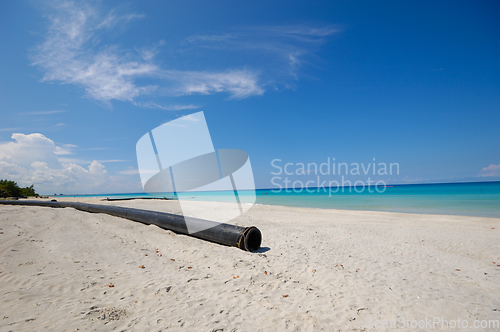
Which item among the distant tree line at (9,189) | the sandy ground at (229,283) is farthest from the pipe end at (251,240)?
the distant tree line at (9,189)

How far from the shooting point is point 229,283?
4.55 m

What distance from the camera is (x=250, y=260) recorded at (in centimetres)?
582

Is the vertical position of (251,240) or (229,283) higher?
(251,240)

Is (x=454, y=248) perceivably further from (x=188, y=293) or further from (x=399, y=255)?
(x=188, y=293)

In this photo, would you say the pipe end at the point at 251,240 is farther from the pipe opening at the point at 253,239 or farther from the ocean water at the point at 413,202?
the ocean water at the point at 413,202

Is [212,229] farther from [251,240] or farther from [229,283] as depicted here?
[229,283]

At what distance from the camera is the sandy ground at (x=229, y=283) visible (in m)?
3.30

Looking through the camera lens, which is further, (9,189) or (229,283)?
(9,189)

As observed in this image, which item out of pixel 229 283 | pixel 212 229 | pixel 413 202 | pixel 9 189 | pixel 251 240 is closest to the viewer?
pixel 229 283

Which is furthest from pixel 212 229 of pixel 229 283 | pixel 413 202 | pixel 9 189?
pixel 9 189

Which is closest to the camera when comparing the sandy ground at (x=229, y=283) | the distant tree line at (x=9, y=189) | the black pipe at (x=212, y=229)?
the sandy ground at (x=229, y=283)

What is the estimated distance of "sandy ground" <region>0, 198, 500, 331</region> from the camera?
3299mm

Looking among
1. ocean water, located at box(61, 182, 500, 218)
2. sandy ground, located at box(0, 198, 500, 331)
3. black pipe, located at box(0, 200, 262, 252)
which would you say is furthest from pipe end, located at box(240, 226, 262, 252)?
ocean water, located at box(61, 182, 500, 218)

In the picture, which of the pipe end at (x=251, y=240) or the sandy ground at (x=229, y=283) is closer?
the sandy ground at (x=229, y=283)
